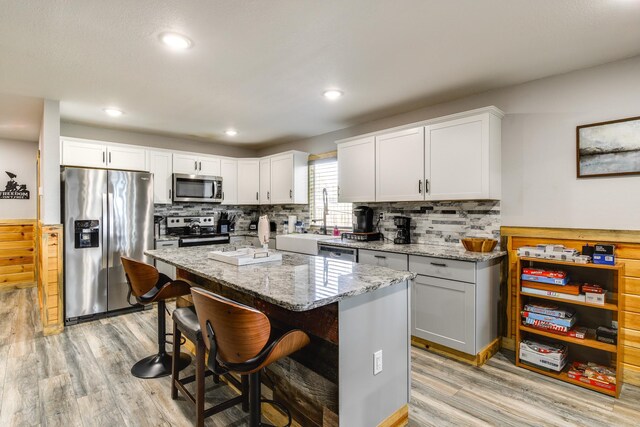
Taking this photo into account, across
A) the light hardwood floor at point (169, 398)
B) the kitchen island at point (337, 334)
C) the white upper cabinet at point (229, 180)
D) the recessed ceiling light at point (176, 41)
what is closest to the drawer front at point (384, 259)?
the light hardwood floor at point (169, 398)

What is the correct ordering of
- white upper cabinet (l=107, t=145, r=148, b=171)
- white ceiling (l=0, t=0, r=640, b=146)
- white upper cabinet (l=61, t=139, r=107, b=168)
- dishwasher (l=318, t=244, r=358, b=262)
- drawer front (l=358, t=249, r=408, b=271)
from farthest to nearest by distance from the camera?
white upper cabinet (l=107, t=145, r=148, b=171), white upper cabinet (l=61, t=139, r=107, b=168), dishwasher (l=318, t=244, r=358, b=262), drawer front (l=358, t=249, r=408, b=271), white ceiling (l=0, t=0, r=640, b=146)

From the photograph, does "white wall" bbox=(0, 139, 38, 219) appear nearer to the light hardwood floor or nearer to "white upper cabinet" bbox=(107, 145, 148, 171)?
"white upper cabinet" bbox=(107, 145, 148, 171)

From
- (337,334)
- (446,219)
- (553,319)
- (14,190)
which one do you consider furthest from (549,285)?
(14,190)

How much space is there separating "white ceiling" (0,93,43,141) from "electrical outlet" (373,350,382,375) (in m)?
4.10

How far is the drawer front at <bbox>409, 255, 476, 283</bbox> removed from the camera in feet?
8.87

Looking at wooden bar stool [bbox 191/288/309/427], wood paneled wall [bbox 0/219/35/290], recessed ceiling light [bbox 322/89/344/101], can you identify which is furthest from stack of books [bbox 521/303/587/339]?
wood paneled wall [bbox 0/219/35/290]

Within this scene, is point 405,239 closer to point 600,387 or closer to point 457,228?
point 457,228

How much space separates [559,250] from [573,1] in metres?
1.68

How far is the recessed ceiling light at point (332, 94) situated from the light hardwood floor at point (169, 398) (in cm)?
254

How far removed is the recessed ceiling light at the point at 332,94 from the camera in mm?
3217

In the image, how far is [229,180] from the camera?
5.48 meters

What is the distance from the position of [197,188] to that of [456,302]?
154 inches

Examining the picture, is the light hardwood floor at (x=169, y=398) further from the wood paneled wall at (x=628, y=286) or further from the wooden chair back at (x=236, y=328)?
the wooden chair back at (x=236, y=328)

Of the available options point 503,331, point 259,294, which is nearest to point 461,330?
point 503,331
